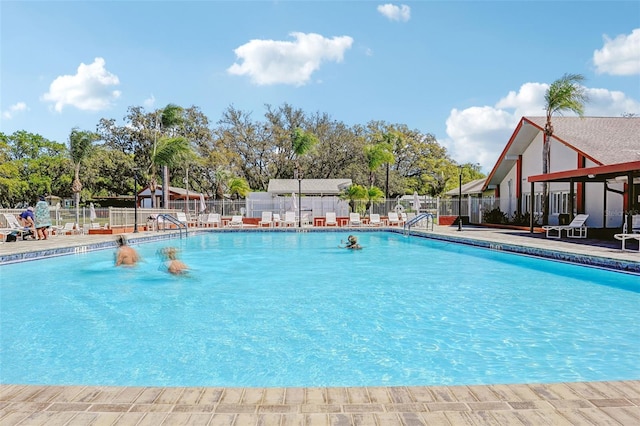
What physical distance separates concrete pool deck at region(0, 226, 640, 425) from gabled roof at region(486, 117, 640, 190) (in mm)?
18344

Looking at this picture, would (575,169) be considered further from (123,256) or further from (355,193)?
(123,256)

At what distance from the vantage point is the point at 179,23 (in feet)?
58.3

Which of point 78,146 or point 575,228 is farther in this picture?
point 78,146

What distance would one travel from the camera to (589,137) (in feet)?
70.2

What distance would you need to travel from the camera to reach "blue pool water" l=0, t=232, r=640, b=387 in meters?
4.74

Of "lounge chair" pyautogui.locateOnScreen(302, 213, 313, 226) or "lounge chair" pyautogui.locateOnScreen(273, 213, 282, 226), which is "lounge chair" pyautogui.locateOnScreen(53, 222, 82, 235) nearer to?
"lounge chair" pyautogui.locateOnScreen(273, 213, 282, 226)

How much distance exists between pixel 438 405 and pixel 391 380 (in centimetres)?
180

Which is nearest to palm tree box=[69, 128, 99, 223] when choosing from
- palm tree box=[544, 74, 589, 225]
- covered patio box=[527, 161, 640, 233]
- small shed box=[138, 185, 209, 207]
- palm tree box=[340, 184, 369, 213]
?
small shed box=[138, 185, 209, 207]

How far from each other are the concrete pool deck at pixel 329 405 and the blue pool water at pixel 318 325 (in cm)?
147

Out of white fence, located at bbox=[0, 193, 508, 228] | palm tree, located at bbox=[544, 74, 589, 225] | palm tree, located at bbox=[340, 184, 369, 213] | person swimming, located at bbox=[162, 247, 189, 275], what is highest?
palm tree, located at bbox=[544, 74, 589, 225]

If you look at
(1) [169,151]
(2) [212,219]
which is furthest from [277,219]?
(1) [169,151]

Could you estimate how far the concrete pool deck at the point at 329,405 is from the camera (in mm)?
2619

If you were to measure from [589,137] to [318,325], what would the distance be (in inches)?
791

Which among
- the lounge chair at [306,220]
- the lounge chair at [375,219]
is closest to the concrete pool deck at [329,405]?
the lounge chair at [375,219]
